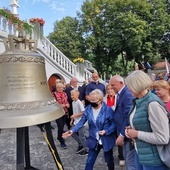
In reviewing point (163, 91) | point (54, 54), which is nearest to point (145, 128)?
point (163, 91)

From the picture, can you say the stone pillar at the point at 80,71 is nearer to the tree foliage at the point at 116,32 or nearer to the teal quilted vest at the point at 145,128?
the tree foliage at the point at 116,32

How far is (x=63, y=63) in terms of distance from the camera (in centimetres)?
1098

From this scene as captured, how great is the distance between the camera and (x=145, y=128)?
6.27 feet

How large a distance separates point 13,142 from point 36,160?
4.83 ft

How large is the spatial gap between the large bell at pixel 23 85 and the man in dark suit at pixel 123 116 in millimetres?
867

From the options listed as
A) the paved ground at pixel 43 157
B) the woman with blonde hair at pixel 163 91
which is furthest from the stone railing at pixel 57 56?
the woman with blonde hair at pixel 163 91

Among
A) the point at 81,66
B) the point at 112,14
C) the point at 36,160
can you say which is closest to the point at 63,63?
the point at 81,66

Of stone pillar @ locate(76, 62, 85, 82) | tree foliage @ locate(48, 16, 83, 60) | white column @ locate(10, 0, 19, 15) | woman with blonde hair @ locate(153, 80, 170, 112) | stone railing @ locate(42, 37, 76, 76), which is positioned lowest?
woman with blonde hair @ locate(153, 80, 170, 112)

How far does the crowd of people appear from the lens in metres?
1.84

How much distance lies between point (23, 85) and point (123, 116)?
4.43 feet

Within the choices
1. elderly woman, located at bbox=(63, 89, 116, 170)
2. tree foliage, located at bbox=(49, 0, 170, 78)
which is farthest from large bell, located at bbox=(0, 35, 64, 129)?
tree foliage, located at bbox=(49, 0, 170, 78)

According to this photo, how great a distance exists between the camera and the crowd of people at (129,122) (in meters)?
1.84

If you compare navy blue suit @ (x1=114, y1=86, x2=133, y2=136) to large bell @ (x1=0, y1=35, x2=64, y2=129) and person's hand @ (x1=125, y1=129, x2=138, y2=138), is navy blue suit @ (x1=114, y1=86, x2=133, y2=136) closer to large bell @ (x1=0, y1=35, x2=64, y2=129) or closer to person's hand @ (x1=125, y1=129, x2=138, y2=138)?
person's hand @ (x1=125, y1=129, x2=138, y2=138)

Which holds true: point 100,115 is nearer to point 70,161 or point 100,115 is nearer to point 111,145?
point 111,145
